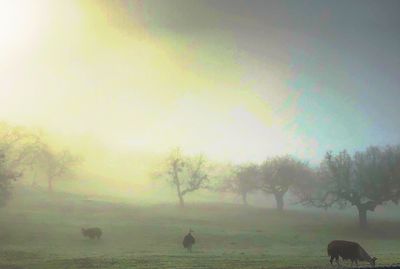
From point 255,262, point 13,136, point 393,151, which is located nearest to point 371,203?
point 393,151

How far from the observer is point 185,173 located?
70.7 metres

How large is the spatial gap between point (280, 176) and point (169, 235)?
28827 millimetres

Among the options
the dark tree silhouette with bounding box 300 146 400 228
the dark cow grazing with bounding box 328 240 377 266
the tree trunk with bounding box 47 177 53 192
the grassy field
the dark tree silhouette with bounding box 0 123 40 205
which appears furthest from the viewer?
the tree trunk with bounding box 47 177 53 192

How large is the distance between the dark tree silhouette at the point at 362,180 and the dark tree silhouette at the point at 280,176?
7.79 m

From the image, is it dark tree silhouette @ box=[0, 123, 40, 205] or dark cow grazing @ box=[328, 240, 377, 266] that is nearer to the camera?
dark cow grazing @ box=[328, 240, 377, 266]

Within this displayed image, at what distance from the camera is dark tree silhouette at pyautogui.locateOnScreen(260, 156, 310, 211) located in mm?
67000

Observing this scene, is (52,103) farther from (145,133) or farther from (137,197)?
(137,197)

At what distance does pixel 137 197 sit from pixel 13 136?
24658 mm

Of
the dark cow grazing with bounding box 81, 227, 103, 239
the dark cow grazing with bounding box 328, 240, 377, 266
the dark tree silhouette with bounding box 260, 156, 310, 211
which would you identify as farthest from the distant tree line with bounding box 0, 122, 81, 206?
the dark cow grazing with bounding box 328, 240, 377, 266

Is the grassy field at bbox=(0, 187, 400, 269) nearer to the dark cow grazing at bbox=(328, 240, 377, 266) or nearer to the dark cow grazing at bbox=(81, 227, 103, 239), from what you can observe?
the dark cow grazing at bbox=(81, 227, 103, 239)

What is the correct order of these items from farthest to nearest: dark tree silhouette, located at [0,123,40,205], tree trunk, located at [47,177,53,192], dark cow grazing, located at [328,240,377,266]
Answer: tree trunk, located at [47,177,53,192] → dark tree silhouette, located at [0,123,40,205] → dark cow grazing, located at [328,240,377,266]

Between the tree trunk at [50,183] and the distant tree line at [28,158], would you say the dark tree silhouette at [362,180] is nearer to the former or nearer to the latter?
the distant tree line at [28,158]

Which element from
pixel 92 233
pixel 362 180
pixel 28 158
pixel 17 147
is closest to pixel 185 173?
pixel 28 158

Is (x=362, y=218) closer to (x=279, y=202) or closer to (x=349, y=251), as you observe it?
(x=279, y=202)
